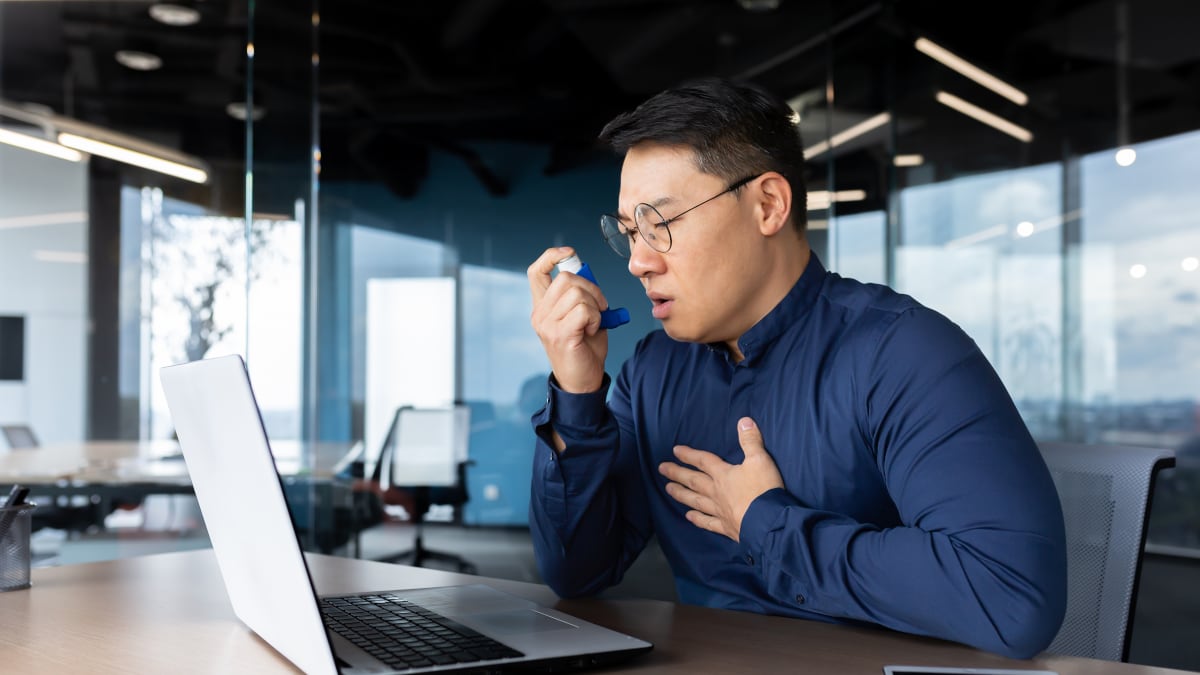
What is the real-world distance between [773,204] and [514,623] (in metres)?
0.74

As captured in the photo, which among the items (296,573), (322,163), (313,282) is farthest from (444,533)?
(296,573)

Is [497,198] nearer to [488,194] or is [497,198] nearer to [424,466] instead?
[488,194]

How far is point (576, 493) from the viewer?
1.44m

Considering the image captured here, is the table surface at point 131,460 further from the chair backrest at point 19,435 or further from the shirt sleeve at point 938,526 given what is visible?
the shirt sleeve at point 938,526

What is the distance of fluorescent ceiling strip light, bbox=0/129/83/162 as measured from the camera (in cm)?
403

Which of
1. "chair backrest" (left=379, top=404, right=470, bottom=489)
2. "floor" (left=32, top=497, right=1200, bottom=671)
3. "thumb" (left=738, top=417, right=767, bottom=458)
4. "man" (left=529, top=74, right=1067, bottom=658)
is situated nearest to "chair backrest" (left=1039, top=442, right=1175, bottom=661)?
"man" (left=529, top=74, right=1067, bottom=658)

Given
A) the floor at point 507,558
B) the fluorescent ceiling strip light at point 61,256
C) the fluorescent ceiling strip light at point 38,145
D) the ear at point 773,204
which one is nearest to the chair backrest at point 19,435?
the floor at point 507,558

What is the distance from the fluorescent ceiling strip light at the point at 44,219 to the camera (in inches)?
158

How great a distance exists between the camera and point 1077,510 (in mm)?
1418

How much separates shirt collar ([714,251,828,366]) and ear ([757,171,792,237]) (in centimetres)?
10

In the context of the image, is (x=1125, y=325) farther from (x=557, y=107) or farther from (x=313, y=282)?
(x=313, y=282)

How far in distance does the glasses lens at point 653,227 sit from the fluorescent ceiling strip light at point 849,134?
2.73 m

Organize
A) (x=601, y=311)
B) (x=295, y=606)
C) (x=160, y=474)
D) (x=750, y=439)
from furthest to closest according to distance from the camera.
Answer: (x=160, y=474) → (x=601, y=311) → (x=750, y=439) → (x=295, y=606)

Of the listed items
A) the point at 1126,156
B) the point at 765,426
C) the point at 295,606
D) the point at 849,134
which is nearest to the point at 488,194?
the point at 849,134
